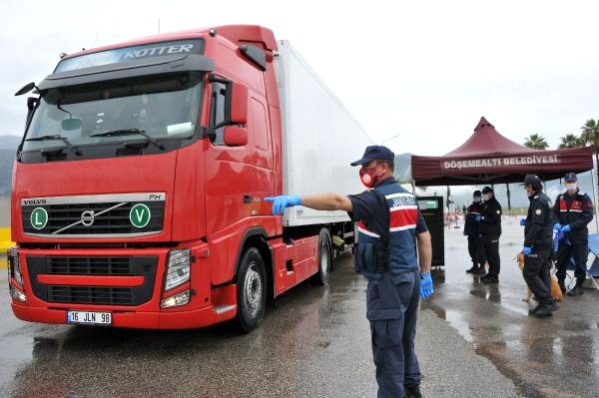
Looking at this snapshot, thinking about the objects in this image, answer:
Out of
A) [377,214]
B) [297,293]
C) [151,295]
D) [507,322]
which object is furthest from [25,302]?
[507,322]

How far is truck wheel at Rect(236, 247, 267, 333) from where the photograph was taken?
16.9 ft

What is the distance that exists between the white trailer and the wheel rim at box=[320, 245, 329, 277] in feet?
1.83

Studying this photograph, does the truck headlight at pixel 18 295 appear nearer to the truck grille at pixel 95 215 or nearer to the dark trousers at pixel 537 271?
the truck grille at pixel 95 215

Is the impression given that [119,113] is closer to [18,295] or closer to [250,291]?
[18,295]

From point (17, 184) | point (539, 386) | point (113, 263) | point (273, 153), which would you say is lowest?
point (539, 386)

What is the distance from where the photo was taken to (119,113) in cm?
471

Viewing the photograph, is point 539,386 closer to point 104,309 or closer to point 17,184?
point 104,309

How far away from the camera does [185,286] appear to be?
4402mm

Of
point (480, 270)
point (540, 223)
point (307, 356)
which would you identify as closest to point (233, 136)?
point (307, 356)

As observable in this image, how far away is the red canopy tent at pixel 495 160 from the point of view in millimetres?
9094

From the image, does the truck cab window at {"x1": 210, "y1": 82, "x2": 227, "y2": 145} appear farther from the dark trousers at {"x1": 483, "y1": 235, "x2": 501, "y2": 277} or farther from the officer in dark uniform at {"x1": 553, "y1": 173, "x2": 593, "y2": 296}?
the dark trousers at {"x1": 483, "y1": 235, "x2": 501, "y2": 277}

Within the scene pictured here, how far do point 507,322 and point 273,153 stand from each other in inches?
139

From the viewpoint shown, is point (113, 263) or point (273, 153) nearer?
point (113, 263)

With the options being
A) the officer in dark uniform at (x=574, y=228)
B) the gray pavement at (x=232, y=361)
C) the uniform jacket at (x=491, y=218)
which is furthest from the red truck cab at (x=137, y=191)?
the uniform jacket at (x=491, y=218)
